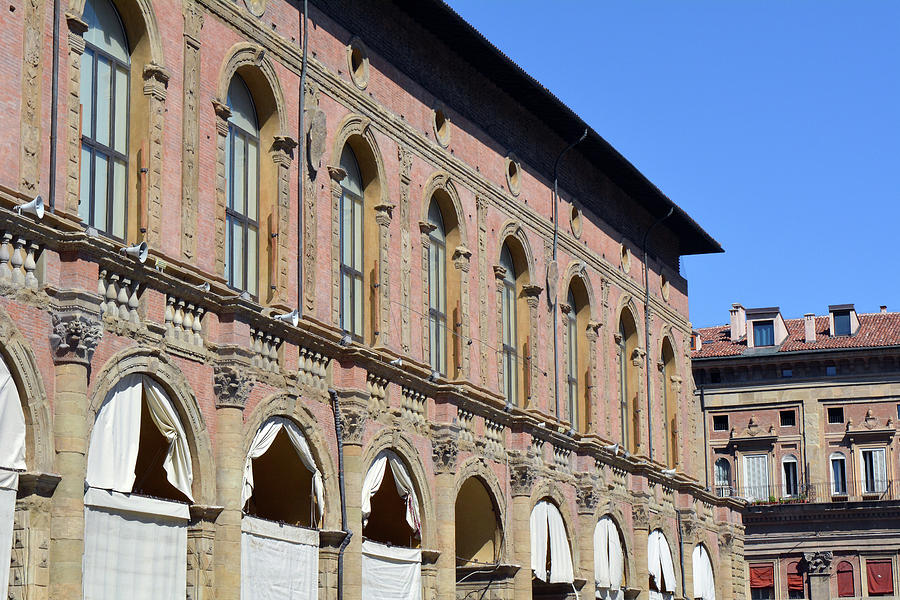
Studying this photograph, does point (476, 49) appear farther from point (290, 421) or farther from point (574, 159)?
point (290, 421)

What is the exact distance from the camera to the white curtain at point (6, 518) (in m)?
18.7

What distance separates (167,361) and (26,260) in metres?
3.34

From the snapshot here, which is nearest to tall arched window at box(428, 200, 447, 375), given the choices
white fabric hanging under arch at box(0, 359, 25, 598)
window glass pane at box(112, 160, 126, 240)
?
window glass pane at box(112, 160, 126, 240)

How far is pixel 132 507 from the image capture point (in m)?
21.3

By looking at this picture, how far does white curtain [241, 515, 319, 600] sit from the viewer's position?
24.3m

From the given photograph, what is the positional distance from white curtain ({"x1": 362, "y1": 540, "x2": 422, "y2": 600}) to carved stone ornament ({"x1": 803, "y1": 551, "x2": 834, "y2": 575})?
40.0 metres

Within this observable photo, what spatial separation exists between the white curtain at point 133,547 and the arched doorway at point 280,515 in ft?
6.20

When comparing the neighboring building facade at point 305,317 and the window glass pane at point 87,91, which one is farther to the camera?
the window glass pane at point 87,91

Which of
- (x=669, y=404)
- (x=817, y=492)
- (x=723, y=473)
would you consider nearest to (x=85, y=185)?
(x=669, y=404)

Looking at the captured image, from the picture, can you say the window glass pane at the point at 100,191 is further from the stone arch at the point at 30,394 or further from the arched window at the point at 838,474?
the arched window at the point at 838,474

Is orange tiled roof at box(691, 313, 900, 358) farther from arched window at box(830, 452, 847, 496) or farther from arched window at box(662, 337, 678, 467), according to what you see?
arched window at box(662, 337, 678, 467)

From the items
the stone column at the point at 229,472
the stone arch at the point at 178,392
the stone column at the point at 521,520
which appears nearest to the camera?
the stone arch at the point at 178,392

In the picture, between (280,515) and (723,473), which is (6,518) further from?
(723,473)

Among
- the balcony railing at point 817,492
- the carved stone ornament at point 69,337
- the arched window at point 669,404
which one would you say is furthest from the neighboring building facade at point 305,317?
the balcony railing at point 817,492
